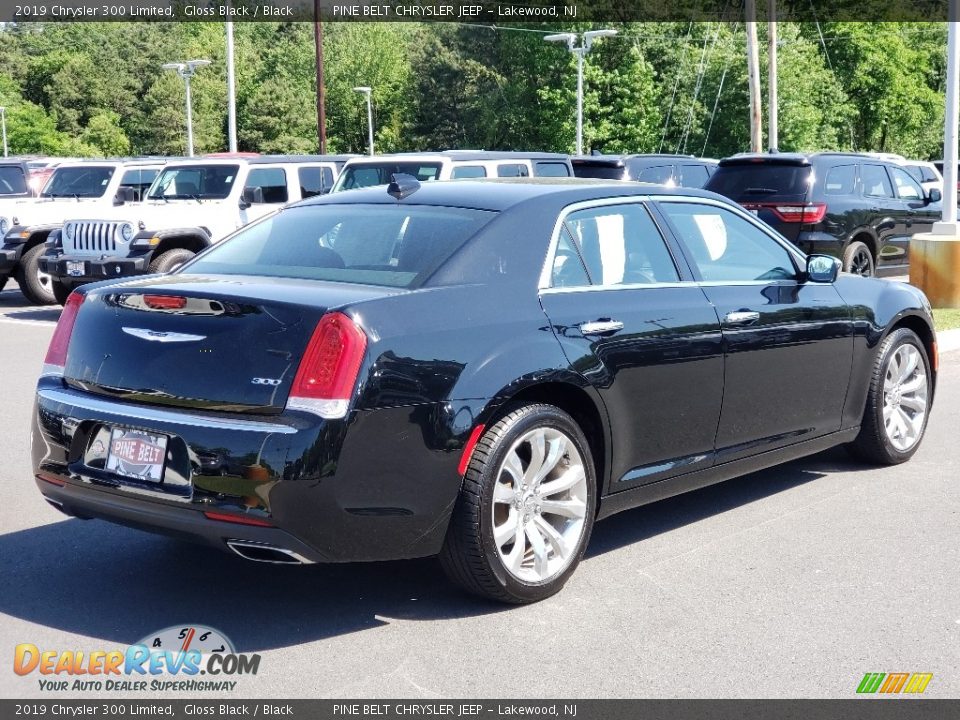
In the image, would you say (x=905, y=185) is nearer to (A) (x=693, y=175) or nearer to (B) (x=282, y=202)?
(A) (x=693, y=175)

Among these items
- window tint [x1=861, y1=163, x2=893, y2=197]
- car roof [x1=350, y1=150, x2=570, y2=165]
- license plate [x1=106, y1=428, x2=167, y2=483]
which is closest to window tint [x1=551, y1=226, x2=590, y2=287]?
license plate [x1=106, y1=428, x2=167, y2=483]

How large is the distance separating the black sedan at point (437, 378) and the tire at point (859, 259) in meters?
9.98

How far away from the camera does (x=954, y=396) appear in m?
9.44

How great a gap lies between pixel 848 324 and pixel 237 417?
3556 mm

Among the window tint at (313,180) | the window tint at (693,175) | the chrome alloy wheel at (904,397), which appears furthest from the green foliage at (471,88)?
the chrome alloy wheel at (904,397)

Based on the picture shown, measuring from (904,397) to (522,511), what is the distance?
3285mm

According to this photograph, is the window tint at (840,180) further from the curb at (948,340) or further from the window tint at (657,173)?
the window tint at (657,173)

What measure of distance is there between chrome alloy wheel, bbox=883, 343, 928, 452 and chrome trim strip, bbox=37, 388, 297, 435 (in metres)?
3.94

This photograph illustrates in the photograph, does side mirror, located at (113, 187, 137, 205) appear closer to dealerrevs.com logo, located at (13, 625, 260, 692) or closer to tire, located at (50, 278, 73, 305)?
→ tire, located at (50, 278, 73, 305)

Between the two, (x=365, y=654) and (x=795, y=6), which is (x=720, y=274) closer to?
(x=365, y=654)

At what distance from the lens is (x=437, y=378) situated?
4395 mm

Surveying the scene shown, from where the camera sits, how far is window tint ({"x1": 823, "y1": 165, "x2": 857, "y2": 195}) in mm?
15391

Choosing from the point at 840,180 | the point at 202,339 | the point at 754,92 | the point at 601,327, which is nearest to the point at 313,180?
the point at 840,180

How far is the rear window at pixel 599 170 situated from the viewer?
760 inches
